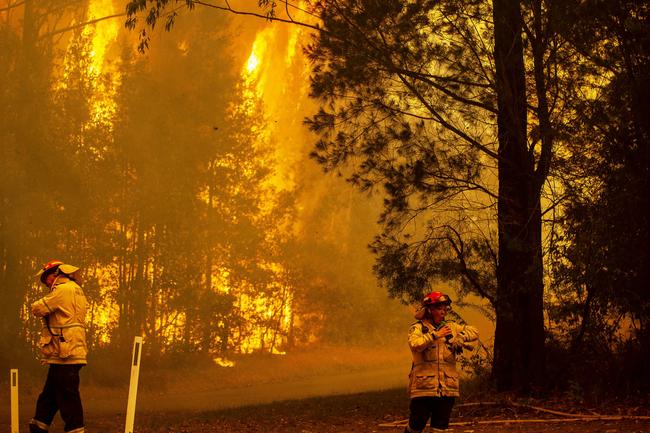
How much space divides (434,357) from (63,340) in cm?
390

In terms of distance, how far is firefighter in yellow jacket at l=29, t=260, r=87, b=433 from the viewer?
30.9 feet

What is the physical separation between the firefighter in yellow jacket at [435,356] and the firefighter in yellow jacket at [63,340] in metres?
3.61

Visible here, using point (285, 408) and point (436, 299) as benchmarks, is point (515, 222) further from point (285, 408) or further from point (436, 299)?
point (436, 299)

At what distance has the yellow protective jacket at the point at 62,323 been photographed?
9.37 m

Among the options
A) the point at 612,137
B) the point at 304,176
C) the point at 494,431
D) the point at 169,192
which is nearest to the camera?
the point at 494,431

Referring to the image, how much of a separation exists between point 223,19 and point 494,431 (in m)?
23.0

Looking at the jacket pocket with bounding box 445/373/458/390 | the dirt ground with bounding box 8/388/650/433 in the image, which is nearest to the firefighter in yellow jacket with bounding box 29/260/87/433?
the jacket pocket with bounding box 445/373/458/390

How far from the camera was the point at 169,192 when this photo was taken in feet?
94.9

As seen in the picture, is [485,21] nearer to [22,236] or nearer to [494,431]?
[494,431]

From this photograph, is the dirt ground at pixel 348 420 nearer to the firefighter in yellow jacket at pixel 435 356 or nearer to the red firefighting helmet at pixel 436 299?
the firefighter in yellow jacket at pixel 435 356

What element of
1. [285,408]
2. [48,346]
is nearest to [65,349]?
[48,346]

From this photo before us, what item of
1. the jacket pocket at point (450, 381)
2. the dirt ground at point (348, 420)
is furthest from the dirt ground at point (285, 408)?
the jacket pocket at point (450, 381)

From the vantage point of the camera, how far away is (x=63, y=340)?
942 centimetres

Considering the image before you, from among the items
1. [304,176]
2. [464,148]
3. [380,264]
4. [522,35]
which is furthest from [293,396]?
[304,176]
